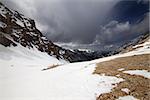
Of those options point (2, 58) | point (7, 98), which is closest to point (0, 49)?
point (2, 58)

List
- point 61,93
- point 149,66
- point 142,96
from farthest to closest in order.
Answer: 1. point 149,66
2. point 61,93
3. point 142,96

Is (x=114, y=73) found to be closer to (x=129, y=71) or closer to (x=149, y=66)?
(x=129, y=71)

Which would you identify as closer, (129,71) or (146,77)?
(146,77)

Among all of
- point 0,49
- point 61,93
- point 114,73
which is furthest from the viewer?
point 0,49

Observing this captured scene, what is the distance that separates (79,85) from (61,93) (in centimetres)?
273

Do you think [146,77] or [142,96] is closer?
[142,96]

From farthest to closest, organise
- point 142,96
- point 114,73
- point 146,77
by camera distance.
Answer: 1. point 114,73
2. point 146,77
3. point 142,96

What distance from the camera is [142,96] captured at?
22.4 meters

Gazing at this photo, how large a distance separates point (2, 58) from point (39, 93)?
14805 centimetres

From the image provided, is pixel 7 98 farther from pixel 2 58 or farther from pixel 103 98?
pixel 2 58

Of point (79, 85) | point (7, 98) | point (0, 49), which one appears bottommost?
point (7, 98)

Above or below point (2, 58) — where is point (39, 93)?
below

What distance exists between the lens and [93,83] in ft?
88.5

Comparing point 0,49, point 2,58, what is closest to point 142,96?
point 2,58
